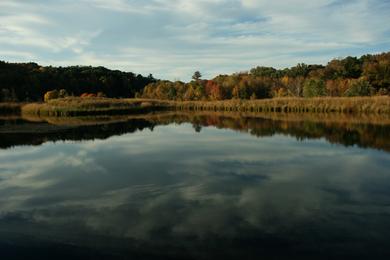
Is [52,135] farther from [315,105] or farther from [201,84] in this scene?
[201,84]

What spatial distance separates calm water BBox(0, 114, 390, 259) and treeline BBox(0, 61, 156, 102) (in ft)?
172

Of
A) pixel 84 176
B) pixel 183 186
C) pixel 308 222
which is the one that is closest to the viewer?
pixel 308 222

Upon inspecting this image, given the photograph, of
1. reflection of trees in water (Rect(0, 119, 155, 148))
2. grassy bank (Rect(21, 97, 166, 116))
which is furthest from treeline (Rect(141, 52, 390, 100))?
reflection of trees in water (Rect(0, 119, 155, 148))

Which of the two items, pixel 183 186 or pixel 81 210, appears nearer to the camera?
pixel 81 210

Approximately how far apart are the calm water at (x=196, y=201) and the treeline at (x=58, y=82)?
172 ft

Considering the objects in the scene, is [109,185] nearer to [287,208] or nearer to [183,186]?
[183,186]

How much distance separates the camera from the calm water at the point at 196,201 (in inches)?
251

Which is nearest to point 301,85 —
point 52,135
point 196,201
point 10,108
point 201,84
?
point 201,84

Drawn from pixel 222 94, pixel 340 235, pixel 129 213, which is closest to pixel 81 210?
pixel 129 213

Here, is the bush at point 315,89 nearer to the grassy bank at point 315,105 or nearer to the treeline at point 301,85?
the treeline at point 301,85

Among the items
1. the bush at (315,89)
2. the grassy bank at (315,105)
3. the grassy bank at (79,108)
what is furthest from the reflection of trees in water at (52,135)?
the bush at (315,89)

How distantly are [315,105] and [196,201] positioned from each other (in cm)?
3266

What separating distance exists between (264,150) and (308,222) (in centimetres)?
827

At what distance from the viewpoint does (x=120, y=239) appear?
22.0ft
